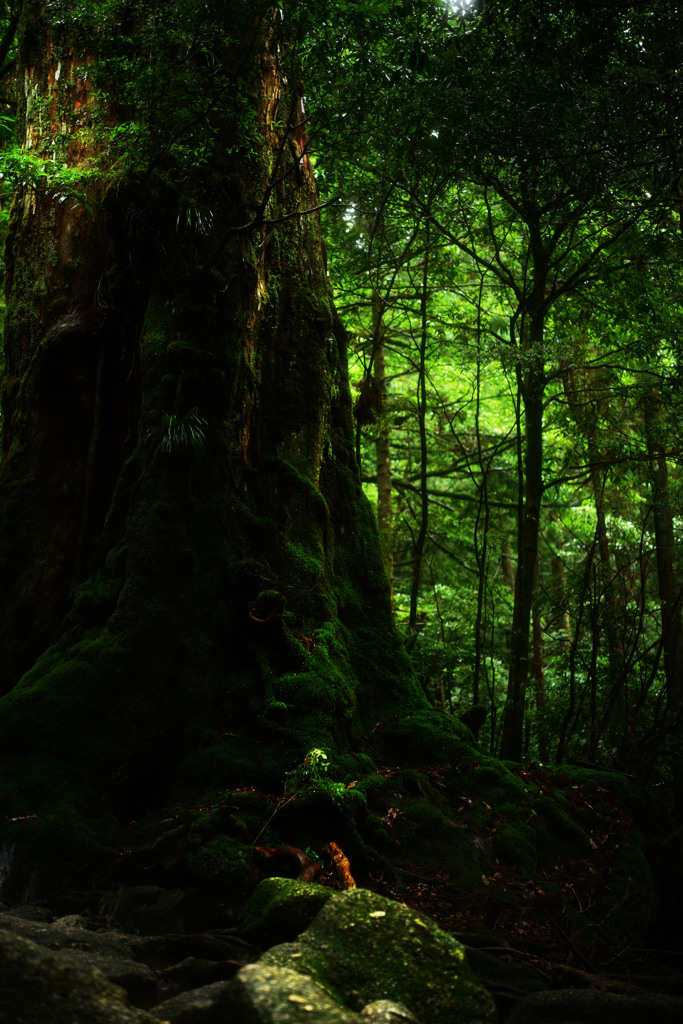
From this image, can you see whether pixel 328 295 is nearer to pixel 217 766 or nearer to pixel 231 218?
pixel 231 218

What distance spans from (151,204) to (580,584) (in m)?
6.65

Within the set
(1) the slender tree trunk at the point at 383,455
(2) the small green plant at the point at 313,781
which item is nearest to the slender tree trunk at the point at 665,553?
(1) the slender tree trunk at the point at 383,455

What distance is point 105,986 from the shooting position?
1885 millimetres

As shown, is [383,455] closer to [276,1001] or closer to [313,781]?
[313,781]

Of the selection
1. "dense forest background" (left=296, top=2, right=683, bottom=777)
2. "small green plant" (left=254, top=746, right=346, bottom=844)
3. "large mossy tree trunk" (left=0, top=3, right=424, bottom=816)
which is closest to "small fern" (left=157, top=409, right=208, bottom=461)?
"large mossy tree trunk" (left=0, top=3, right=424, bottom=816)

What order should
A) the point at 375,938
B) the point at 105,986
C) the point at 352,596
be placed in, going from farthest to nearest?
the point at 352,596, the point at 375,938, the point at 105,986

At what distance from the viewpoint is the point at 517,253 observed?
1051 cm

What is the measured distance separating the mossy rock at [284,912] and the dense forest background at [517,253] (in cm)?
425

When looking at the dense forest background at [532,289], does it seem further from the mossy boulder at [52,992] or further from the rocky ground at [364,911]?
the mossy boulder at [52,992]

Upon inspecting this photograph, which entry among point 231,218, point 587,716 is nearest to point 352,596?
point 231,218

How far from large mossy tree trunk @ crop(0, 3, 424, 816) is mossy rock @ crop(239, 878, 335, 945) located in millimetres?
1156

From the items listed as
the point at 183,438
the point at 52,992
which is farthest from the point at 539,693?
the point at 52,992

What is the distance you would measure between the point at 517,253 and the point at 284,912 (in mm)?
9934

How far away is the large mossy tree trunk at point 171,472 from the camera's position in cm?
420
